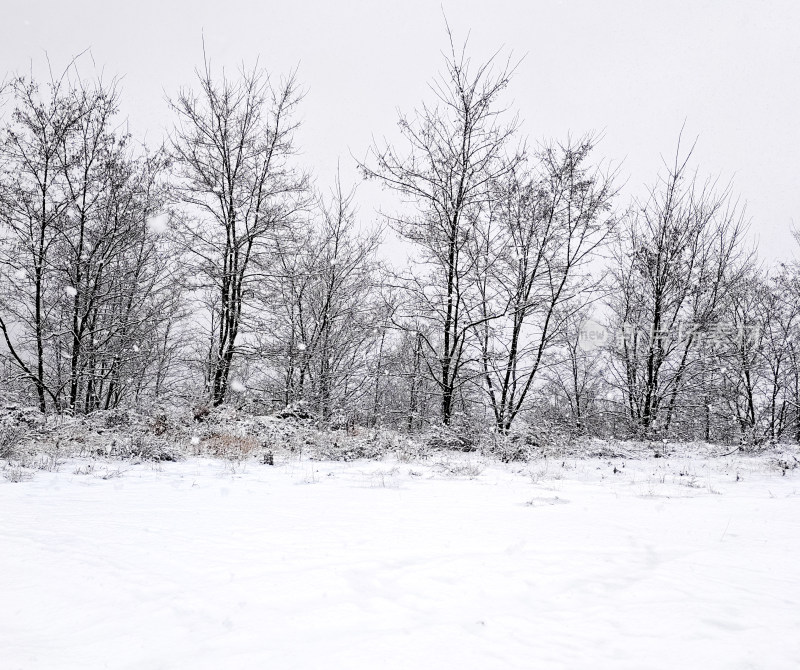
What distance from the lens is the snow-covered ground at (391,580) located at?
6.04ft

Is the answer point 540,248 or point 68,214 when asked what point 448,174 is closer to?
point 540,248

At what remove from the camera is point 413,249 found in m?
13.2

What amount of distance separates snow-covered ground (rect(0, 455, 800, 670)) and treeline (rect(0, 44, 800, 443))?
651 centimetres

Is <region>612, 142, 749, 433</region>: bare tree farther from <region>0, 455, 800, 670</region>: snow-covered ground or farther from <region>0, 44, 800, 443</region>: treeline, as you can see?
<region>0, 455, 800, 670</region>: snow-covered ground

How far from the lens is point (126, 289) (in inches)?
536

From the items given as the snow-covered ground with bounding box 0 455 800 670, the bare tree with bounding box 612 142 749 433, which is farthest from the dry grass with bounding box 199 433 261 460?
the bare tree with bounding box 612 142 749 433

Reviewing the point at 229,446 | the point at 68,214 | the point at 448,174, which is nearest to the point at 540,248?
the point at 448,174

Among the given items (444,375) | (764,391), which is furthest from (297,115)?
(764,391)

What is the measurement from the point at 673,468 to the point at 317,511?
696 cm

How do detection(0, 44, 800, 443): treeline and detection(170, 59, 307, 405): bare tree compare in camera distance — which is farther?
detection(170, 59, 307, 405): bare tree

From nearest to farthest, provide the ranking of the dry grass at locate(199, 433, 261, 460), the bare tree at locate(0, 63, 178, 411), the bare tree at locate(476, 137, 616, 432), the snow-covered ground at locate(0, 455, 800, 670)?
the snow-covered ground at locate(0, 455, 800, 670)
the dry grass at locate(199, 433, 261, 460)
the bare tree at locate(0, 63, 178, 411)
the bare tree at locate(476, 137, 616, 432)

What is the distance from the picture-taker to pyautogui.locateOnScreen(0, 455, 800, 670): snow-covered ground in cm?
184

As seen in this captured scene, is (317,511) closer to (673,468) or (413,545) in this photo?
(413,545)

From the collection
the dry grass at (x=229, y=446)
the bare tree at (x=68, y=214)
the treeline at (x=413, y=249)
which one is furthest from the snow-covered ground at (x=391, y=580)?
the bare tree at (x=68, y=214)
